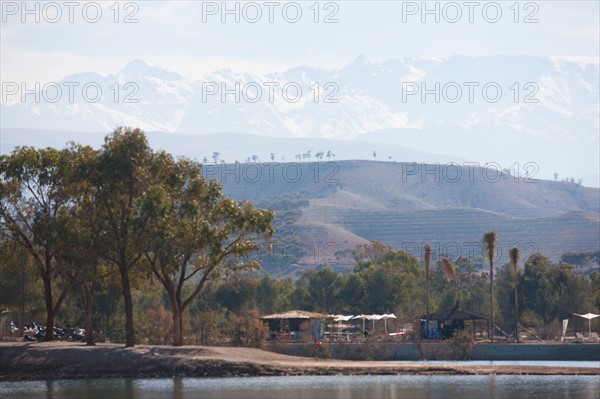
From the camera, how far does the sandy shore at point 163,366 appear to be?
2598 inches

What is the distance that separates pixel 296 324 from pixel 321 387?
117 feet

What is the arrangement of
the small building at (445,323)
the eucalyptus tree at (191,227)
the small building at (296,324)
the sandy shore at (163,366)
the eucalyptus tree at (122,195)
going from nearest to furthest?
the sandy shore at (163,366)
the eucalyptus tree at (191,227)
the eucalyptus tree at (122,195)
the small building at (296,324)
the small building at (445,323)

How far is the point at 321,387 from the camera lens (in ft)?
192

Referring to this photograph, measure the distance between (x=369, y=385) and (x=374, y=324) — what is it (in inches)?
1983

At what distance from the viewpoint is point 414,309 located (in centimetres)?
11506

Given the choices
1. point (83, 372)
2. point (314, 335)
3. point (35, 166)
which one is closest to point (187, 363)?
point (83, 372)

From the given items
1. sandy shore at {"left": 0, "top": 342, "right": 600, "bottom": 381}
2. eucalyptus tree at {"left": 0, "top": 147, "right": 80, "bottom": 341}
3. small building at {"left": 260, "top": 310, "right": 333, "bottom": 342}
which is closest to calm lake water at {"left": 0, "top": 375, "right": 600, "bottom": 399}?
sandy shore at {"left": 0, "top": 342, "right": 600, "bottom": 381}

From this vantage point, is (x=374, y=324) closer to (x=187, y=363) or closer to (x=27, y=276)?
(x=27, y=276)

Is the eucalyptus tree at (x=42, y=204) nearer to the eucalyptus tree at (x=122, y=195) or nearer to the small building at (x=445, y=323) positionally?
the eucalyptus tree at (x=122, y=195)

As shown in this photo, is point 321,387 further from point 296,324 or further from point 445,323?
point 445,323

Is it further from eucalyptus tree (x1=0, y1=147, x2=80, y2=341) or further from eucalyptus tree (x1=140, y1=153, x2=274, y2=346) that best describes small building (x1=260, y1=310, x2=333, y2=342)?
eucalyptus tree (x1=0, y1=147, x2=80, y2=341)

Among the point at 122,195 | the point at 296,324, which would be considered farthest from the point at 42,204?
the point at 296,324

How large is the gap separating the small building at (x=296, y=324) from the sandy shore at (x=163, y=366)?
813 inches

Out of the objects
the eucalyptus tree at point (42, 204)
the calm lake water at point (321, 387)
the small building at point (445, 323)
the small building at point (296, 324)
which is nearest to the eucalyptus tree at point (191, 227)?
the eucalyptus tree at point (42, 204)
